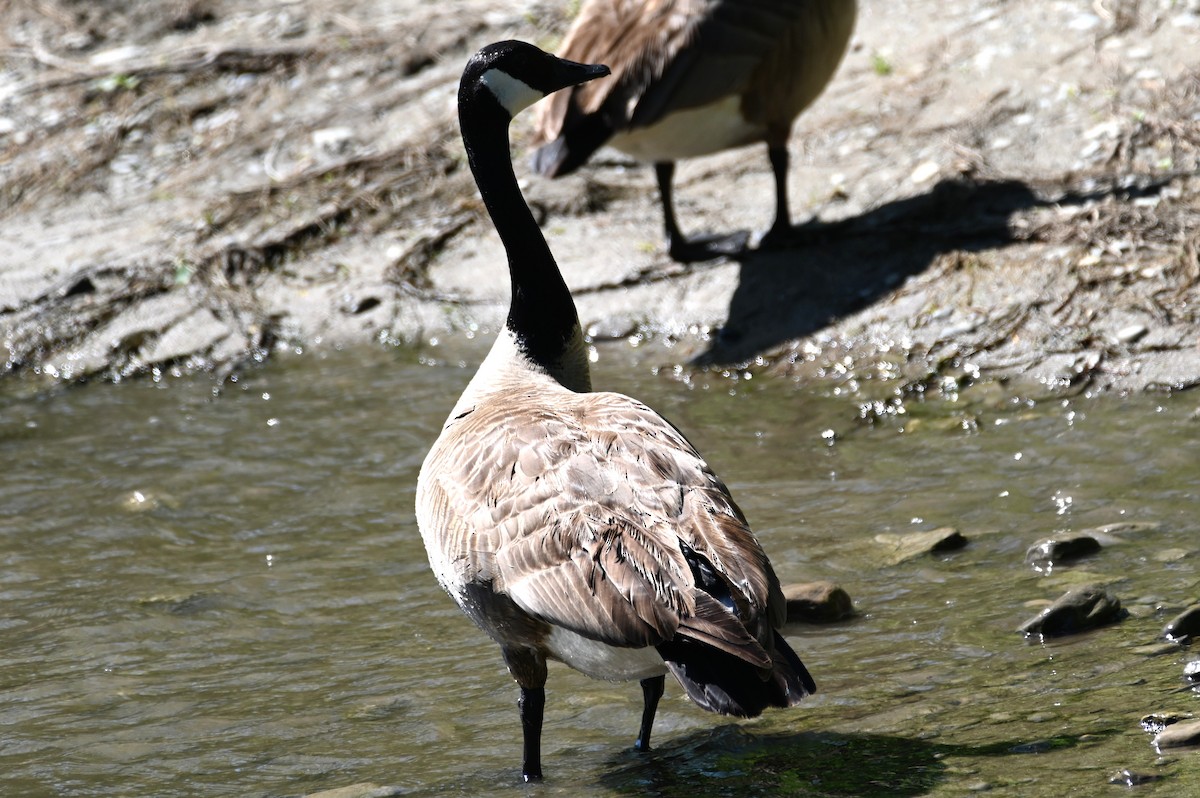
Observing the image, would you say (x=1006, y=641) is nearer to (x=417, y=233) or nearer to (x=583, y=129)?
(x=583, y=129)

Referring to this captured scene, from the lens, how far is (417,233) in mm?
8891

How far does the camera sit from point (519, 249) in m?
4.93

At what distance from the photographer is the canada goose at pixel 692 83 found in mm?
7148

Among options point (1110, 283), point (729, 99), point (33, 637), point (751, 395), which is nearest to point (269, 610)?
point (33, 637)

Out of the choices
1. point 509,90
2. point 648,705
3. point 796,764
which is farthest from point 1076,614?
point 509,90

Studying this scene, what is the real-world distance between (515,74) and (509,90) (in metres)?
0.06

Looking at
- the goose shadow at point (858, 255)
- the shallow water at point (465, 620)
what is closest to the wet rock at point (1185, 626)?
the shallow water at point (465, 620)

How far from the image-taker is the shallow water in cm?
391

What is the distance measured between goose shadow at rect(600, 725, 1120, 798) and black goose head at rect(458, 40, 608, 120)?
7.37ft

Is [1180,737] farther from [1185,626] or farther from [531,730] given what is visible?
[531,730]

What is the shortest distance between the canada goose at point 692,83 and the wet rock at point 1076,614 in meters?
3.58

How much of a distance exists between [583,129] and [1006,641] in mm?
3672

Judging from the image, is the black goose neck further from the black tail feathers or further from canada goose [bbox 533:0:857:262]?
canada goose [bbox 533:0:857:262]

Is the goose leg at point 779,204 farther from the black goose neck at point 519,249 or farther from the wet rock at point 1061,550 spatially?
the wet rock at point 1061,550
